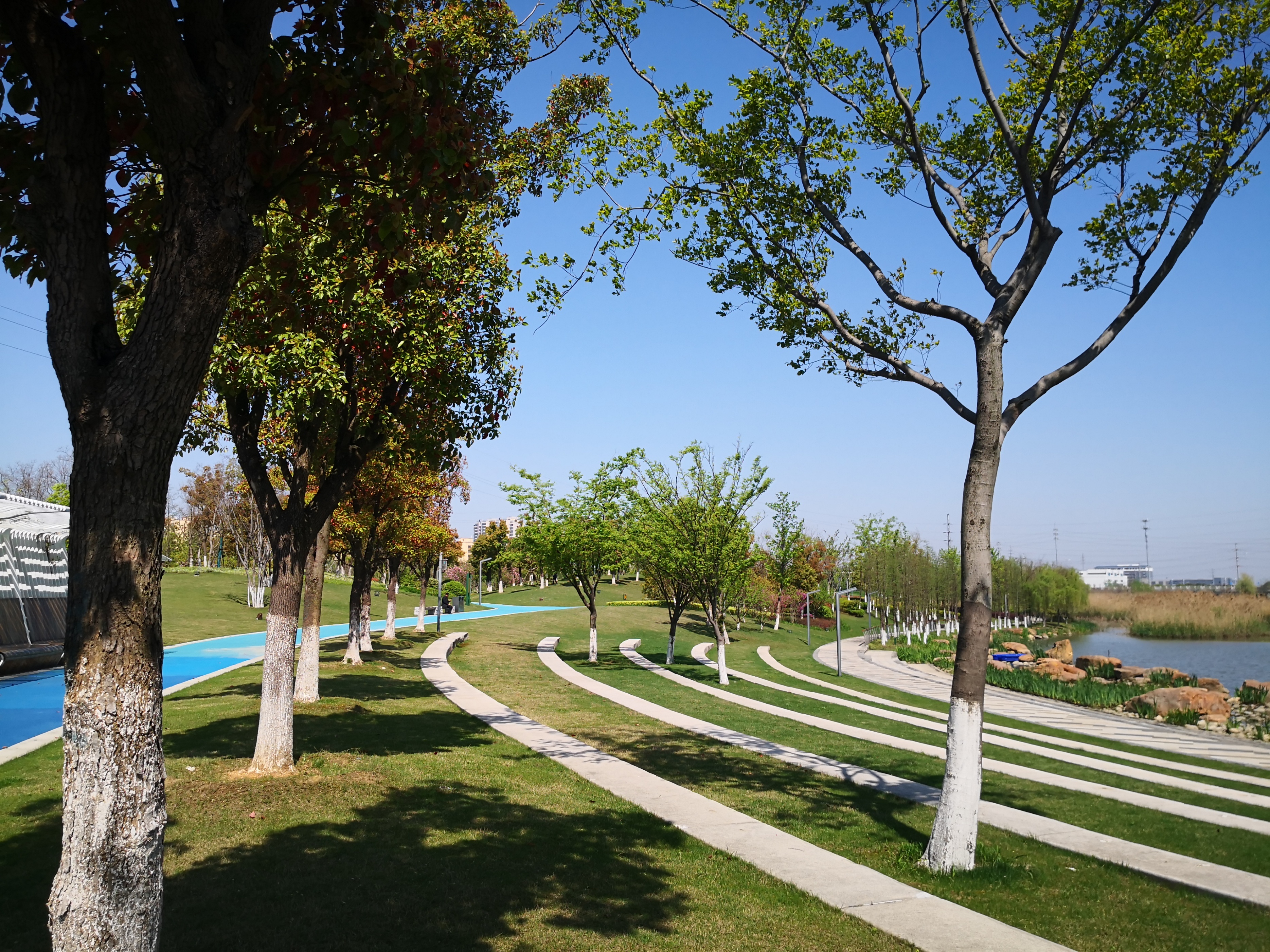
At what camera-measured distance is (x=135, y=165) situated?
4895 millimetres

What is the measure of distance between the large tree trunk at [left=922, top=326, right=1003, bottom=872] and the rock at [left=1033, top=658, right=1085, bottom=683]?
23.4 meters

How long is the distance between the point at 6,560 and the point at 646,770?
19.8 m

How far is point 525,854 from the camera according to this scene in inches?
281

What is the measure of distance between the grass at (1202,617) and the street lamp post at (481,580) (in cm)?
4471

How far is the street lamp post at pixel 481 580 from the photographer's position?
59312mm

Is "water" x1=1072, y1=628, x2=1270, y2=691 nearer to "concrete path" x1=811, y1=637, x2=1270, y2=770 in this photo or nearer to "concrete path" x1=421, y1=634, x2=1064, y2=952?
"concrete path" x1=811, y1=637, x2=1270, y2=770

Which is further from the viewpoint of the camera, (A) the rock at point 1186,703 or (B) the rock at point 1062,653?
(B) the rock at point 1062,653

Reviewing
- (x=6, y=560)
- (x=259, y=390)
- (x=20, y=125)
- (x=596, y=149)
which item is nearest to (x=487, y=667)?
(x=6, y=560)

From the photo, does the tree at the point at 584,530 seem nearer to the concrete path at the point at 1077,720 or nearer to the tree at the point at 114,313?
the concrete path at the point at 1077,720

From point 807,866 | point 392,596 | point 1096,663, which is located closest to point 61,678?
point 392,596

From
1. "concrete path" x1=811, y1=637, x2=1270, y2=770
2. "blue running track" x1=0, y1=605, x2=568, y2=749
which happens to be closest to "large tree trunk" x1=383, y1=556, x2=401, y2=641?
"blue running track" x1=0, y1=605, x2=568, y2=749

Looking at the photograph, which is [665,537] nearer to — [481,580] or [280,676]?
[280,676]

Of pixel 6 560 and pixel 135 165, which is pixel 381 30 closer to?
pixel 135 165

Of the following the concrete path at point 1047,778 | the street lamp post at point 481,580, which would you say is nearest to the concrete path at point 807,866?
the concrete path at point 1047,778
